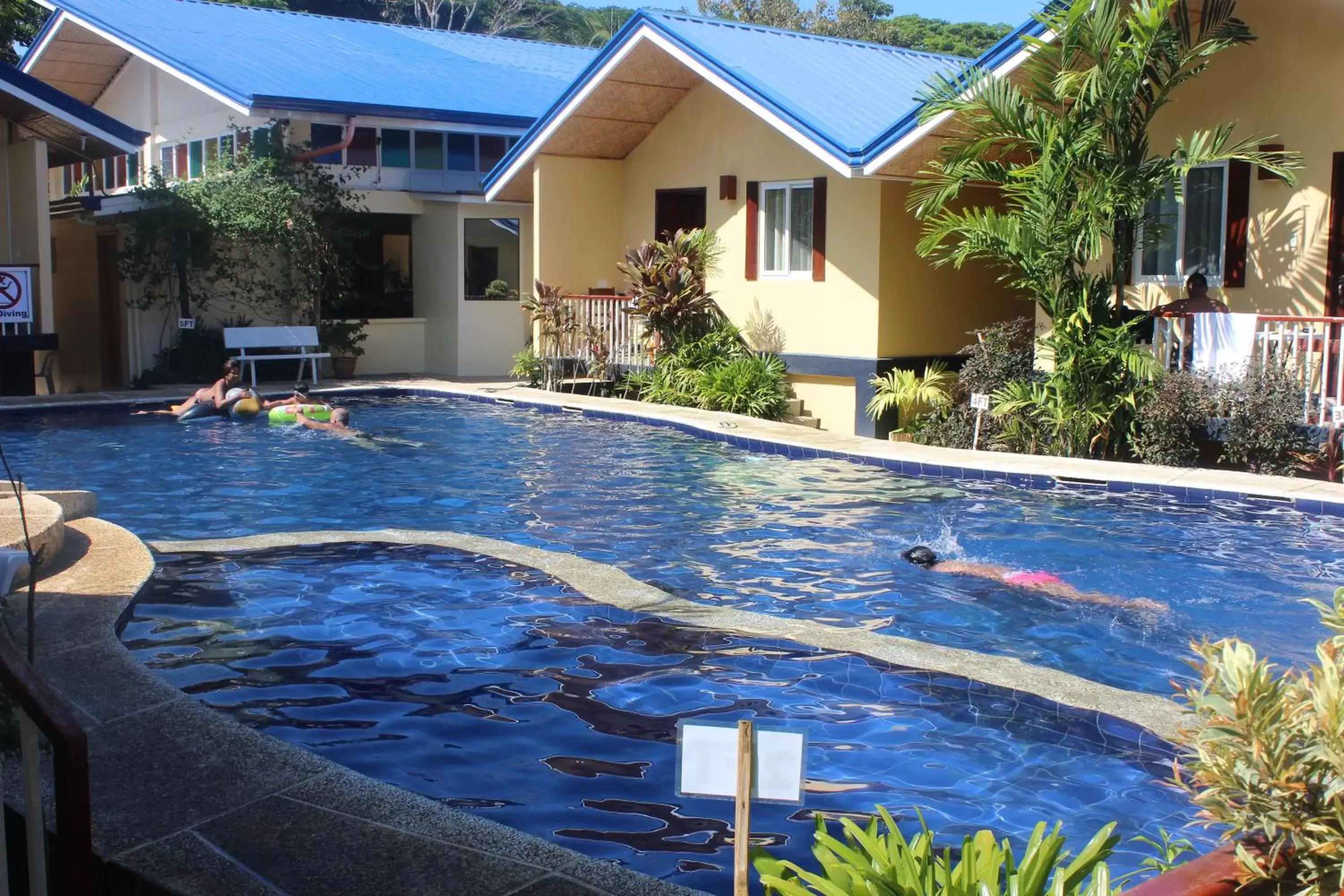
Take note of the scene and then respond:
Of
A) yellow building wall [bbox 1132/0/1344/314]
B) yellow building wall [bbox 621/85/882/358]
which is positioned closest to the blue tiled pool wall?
yellow building wall [bbox 621/85/882/358]

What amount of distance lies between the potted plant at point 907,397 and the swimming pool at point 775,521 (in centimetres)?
218

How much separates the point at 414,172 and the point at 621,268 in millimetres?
5691

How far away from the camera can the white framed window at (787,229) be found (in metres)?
18.0

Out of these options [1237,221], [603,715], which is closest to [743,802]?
[603,715]

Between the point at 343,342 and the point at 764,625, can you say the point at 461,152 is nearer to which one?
the point at 343,342

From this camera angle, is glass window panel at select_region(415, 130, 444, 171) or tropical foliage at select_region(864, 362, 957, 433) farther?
glass window panel at select_region(415, 130, 444, 171)

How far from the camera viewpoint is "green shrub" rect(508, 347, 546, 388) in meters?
20.4

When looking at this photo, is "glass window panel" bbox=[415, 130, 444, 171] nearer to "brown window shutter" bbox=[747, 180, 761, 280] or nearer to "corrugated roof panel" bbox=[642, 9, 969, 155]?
"corrugated roof panel" bbox=[642, 9, 969, 155]

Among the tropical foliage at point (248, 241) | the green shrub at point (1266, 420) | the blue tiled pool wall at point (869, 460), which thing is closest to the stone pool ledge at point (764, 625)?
the blue tiled pool wall at point (869, 460)

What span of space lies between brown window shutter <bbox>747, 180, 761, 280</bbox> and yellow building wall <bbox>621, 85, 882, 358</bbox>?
9 cm

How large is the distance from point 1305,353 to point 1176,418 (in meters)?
1.31

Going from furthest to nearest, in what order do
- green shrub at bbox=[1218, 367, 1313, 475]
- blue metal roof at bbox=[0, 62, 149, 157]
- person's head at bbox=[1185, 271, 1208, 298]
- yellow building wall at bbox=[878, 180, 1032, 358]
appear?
blue metal roof at bbox=[0, 62, 149, 157] < yellow building wall at bbox=[878, 180, 1032, 358] < person's head at bbox=[1185, 271, 1208, 298] < green shrub at bbox=[1218, 367, 1313, 475]

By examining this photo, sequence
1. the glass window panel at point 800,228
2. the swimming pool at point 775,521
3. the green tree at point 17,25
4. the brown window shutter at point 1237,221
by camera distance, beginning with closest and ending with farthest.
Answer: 1. the swimming pool at point 775,521
2. the brown window shutter at point 1237,221
3. the glass window panel at point 800,228
4. the green tree at point 17,25

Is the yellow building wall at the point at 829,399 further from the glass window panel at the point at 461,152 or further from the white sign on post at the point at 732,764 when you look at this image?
the white sign on post at the point at 732,764
